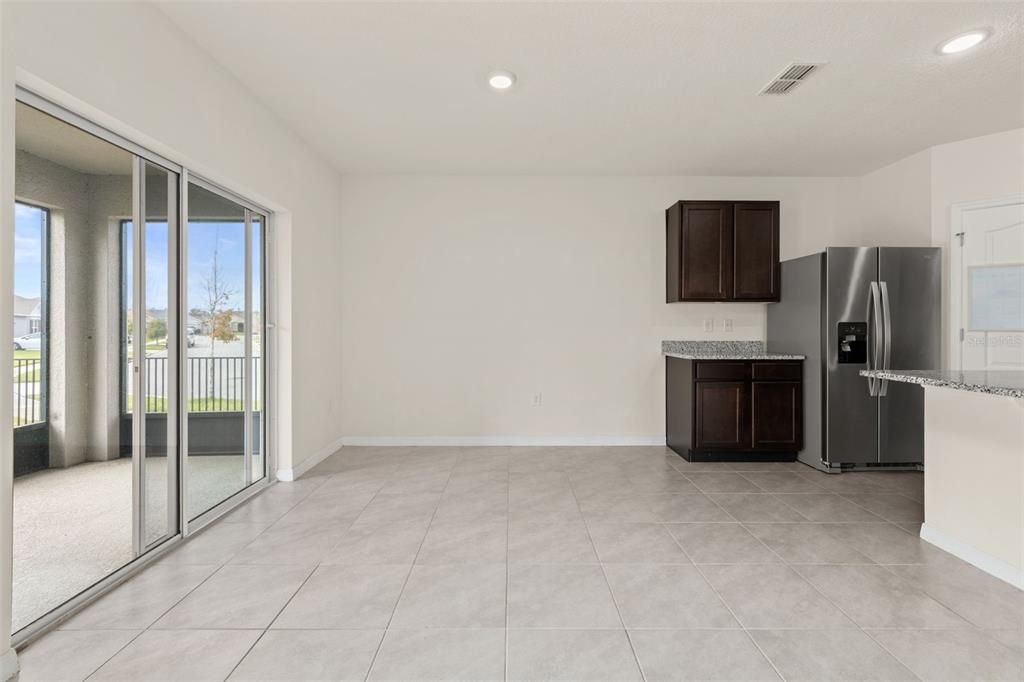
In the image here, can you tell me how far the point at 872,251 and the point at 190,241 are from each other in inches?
193

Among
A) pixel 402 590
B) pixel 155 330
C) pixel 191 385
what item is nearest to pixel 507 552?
pixel 402 590

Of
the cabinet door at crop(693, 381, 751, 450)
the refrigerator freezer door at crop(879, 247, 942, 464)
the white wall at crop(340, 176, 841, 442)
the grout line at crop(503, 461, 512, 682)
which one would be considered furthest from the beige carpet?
the refrigerator freezer door at crop(879, 247, 942, 464)

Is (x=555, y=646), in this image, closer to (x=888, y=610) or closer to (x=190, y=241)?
(x=888, y=610)

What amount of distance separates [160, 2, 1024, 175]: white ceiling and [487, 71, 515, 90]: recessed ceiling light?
56 mm

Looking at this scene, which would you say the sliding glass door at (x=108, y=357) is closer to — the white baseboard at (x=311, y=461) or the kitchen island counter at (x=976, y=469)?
the white baseboard at (x=311, y=461)

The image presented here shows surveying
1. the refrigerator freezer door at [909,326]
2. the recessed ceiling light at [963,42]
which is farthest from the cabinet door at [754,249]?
the recessed ceiling light at [963,42]

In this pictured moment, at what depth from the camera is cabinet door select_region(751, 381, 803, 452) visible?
4.50 m

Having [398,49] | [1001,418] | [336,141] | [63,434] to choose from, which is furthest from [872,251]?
[63,434]

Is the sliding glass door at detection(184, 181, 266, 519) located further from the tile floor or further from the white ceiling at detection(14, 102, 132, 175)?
the white ceiling at detection(14, 102, 132, 175)

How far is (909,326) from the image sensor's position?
4180mm

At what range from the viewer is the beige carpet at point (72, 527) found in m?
1.95

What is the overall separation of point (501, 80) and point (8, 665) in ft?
11.2

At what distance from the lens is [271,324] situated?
13.1ft

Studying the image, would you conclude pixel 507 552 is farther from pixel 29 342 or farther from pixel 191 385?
pixel 29 342
